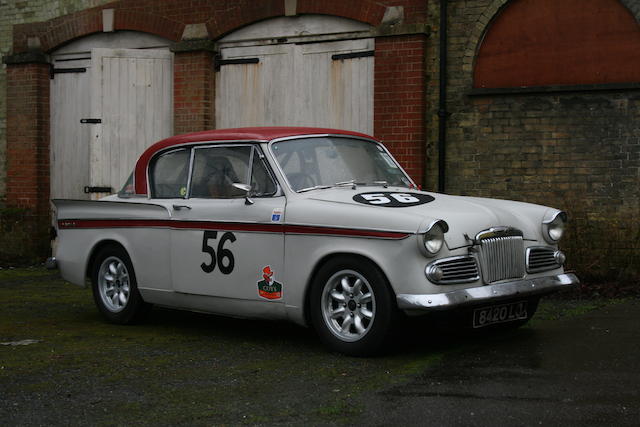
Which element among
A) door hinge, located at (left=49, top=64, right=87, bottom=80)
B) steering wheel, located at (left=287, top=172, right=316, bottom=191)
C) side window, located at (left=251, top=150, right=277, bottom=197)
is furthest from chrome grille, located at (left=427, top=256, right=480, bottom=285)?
door hinge, located at (left=49, top=64, right=87, bottom=80)

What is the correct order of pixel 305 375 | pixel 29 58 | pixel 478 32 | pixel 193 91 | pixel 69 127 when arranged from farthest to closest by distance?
pixel 69 127
pixel 29 58
pixel 193 91
pixel 478 32
pixel 305 375

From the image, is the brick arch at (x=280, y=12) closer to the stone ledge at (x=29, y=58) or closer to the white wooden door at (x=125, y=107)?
the white wooden door at (x=125, y=107)

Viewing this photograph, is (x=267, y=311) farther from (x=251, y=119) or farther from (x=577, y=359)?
(x=251, y=119)

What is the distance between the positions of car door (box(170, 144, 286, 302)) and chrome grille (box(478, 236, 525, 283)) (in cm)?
144

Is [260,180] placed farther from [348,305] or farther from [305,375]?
[305,375]

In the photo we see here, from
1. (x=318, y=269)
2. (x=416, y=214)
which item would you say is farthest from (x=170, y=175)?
(x=416, y=214)

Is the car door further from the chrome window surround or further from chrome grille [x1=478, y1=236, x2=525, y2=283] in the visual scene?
chrome grille [x1=478, y1=236, x2=525, y2=283]

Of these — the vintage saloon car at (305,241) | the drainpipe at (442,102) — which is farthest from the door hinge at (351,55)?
the vintage saloon car at (305,241)

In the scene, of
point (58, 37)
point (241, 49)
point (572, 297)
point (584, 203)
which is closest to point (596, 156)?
point (584, 203)

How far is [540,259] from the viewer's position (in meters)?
6.81

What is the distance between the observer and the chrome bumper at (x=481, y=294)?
595 centimetres

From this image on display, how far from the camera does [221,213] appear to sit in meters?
7.19

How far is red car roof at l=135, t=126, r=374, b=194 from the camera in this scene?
7332mm

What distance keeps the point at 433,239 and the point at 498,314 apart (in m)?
0.94
